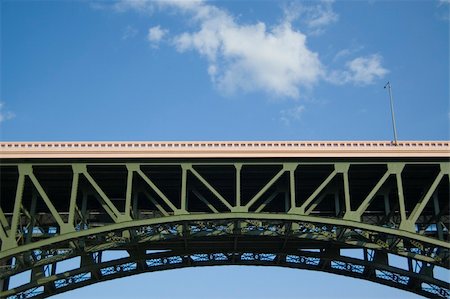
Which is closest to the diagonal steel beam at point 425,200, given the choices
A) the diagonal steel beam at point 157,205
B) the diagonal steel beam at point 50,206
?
the diagonal steel beam at point 157,205

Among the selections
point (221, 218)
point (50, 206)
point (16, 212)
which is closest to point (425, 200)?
point (221, 218)

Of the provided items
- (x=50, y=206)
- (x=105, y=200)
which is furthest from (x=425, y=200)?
(x=50, y=206)

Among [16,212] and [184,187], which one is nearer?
[16,212]

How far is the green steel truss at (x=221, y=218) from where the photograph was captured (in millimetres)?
33375

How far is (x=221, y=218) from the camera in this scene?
33.2 meters

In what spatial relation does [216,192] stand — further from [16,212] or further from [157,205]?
[16,212]

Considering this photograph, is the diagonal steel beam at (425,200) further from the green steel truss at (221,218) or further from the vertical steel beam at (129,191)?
the vertical steel beam at (129,191)

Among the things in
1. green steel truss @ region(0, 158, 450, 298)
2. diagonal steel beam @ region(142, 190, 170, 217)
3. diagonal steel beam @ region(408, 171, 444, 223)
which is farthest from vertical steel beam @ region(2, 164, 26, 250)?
diagonal steel beam @ region(408, 171, 444, 223)

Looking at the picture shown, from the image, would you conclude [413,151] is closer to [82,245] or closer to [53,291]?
[82,245]

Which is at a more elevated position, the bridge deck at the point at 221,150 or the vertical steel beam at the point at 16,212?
the bridge deck at the point at 221,150

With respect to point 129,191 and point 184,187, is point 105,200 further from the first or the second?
point 184,187

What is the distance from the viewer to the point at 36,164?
115 feet

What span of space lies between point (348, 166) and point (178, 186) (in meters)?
10.3

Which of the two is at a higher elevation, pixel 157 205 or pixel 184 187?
pixel 184 187
